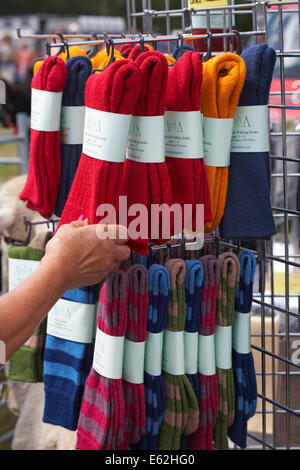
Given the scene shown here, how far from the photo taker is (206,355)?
1269mm

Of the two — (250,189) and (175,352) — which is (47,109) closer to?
(250,189)

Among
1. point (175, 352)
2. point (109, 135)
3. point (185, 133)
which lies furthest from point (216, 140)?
point (175, 352)

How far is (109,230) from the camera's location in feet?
3.52

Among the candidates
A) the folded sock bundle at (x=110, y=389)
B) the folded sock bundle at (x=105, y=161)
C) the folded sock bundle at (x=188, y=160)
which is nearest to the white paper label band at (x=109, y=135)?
the folded sock bundle at (x=105, y=161)

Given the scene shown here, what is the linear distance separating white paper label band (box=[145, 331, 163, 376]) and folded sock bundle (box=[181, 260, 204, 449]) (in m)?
0.06

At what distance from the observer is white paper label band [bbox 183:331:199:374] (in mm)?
1256

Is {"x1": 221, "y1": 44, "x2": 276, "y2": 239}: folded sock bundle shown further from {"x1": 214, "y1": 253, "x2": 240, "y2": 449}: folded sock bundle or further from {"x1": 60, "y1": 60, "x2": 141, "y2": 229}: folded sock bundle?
{"x1": 60, "y1": 60, "x2": 141, "y2": 229}: folded sock bundle

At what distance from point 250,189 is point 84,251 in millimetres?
356

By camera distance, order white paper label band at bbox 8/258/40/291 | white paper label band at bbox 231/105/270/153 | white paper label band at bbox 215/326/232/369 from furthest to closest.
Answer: white paper label band at bbox 8/258/40/291, white paper label band at bbox 215/326/232/369, white paper label band at bbox 231/105/270/153

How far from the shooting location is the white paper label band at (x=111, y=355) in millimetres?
1190

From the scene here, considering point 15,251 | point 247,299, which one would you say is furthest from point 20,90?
point 247,299

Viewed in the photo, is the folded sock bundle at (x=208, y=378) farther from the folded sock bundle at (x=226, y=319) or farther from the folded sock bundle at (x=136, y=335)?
the folded sock bundle at (x=136, y=335)

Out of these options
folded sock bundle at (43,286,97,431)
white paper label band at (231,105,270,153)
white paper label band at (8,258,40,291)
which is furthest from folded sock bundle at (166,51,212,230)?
white paper label band at (8,258,40,291)
